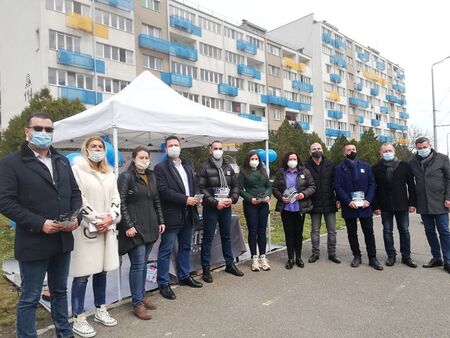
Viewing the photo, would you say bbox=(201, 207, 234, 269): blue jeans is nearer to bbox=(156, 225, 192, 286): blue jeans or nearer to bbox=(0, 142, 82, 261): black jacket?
bbox=(156, 225, 192, 286): blue jeans

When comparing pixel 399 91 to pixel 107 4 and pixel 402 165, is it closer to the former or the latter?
pixel 107 4

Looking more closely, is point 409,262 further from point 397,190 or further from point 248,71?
point 248,71

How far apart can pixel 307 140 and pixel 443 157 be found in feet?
97.0

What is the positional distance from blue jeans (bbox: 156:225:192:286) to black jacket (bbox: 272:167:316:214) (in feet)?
5.86

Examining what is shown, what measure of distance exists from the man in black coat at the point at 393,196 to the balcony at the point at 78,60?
25567mm

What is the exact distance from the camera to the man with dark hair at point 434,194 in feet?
19.6

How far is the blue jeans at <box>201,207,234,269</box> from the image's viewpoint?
573 centimetres

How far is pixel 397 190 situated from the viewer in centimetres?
618

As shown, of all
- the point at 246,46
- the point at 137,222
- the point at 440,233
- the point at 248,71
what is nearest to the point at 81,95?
the point at 248,71

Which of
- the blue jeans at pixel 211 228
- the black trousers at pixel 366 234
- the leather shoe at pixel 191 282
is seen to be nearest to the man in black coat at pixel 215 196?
the blue jeans at pixel 211 228

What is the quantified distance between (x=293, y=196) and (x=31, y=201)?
13.3 ft

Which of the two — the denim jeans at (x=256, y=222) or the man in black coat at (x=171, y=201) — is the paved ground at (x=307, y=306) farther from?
the denim jeans at (x=256, y=222)

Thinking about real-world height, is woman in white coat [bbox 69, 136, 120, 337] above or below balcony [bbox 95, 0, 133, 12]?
below

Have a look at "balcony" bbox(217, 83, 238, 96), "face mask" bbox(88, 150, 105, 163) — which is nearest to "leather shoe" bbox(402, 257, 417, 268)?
"face mask" bbox(88, 150, 105, 163)
